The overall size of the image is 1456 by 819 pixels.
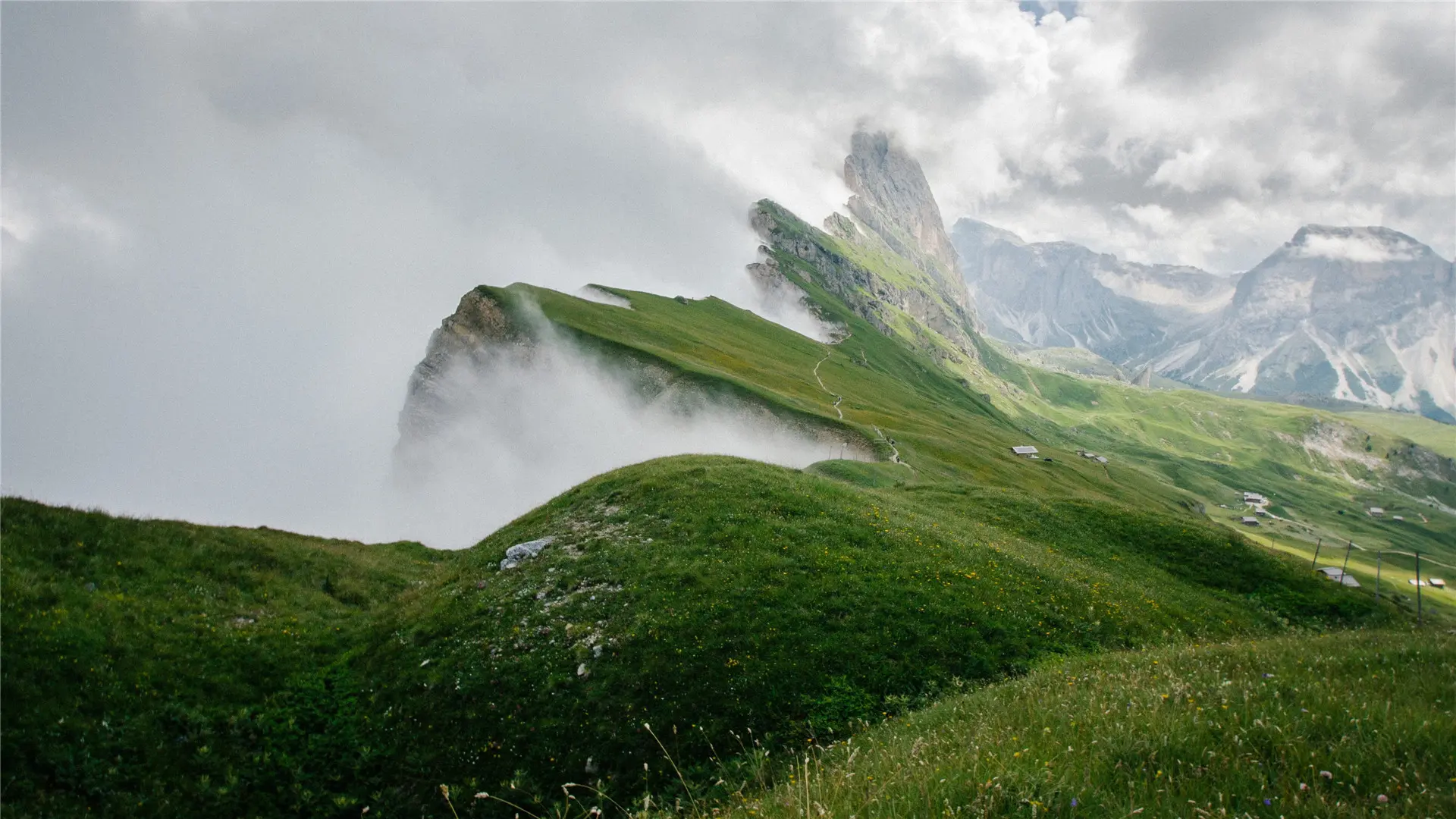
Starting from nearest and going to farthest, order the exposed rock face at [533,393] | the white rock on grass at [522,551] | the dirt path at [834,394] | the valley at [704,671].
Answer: the valley at [704,671]
the white rock on grass at [522,551]
the exposed rock face at [533,393]
the dirt path at [834,394]

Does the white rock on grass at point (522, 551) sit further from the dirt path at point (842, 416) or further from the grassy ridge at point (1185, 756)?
the dirt path at point (842, 416)

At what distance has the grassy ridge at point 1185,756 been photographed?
568 cm

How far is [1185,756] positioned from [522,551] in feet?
80.1

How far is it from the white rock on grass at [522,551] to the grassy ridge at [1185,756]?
18856 mm

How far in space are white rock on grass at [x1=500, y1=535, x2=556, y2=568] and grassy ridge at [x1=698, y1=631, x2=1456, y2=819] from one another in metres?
18.9

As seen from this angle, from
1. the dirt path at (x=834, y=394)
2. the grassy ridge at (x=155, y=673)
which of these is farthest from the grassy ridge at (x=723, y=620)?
the dirt path at (x=834, y=394)

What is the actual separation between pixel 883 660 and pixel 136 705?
19.1 metres

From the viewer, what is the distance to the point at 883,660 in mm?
18141

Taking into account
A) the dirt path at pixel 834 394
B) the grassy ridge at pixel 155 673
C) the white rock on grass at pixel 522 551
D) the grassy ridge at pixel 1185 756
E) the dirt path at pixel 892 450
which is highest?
the dirt path at pixel 834 394

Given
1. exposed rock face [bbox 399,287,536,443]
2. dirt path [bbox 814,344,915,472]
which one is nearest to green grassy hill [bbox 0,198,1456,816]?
dirt path [bbox 814,344,915,472]

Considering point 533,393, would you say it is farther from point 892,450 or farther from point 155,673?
point 155,673

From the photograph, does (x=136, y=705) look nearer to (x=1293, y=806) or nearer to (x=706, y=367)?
(x=1293, y=806)

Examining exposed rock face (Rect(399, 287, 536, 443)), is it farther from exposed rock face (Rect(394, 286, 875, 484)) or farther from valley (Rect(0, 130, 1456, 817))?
valley (Rect(0, 130, 1456, 817))

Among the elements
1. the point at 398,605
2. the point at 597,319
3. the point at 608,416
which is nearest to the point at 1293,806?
the point at 398,605
